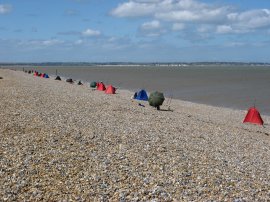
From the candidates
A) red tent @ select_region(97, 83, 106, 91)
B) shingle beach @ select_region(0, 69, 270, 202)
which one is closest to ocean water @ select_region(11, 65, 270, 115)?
red tent @ select_region(97, 83, 106, 91)

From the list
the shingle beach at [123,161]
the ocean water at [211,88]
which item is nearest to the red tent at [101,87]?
the ocean water at [211,88]

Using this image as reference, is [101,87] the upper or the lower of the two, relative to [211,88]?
upper

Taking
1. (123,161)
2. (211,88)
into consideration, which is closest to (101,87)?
(211,88)

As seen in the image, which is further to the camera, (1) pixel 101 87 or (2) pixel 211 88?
(2) pixel 211 88

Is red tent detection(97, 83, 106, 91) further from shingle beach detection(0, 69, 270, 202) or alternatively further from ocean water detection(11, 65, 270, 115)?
shingle beach detection(0, 69, 270, 202)

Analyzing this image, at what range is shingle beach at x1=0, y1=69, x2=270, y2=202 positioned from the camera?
29.4 feet

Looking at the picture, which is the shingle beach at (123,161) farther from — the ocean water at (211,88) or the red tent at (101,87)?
the red tent at (101,87)

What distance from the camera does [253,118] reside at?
25.0 m

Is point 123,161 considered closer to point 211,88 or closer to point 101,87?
point 101,87

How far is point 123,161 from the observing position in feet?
36.8

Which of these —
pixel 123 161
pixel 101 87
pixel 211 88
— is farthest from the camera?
pixel 211 88

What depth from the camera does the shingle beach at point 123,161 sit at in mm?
8953

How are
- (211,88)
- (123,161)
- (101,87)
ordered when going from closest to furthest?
Answer: (123,161) < (101,87) < (211,88)

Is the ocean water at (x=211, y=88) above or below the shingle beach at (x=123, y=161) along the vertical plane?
below
